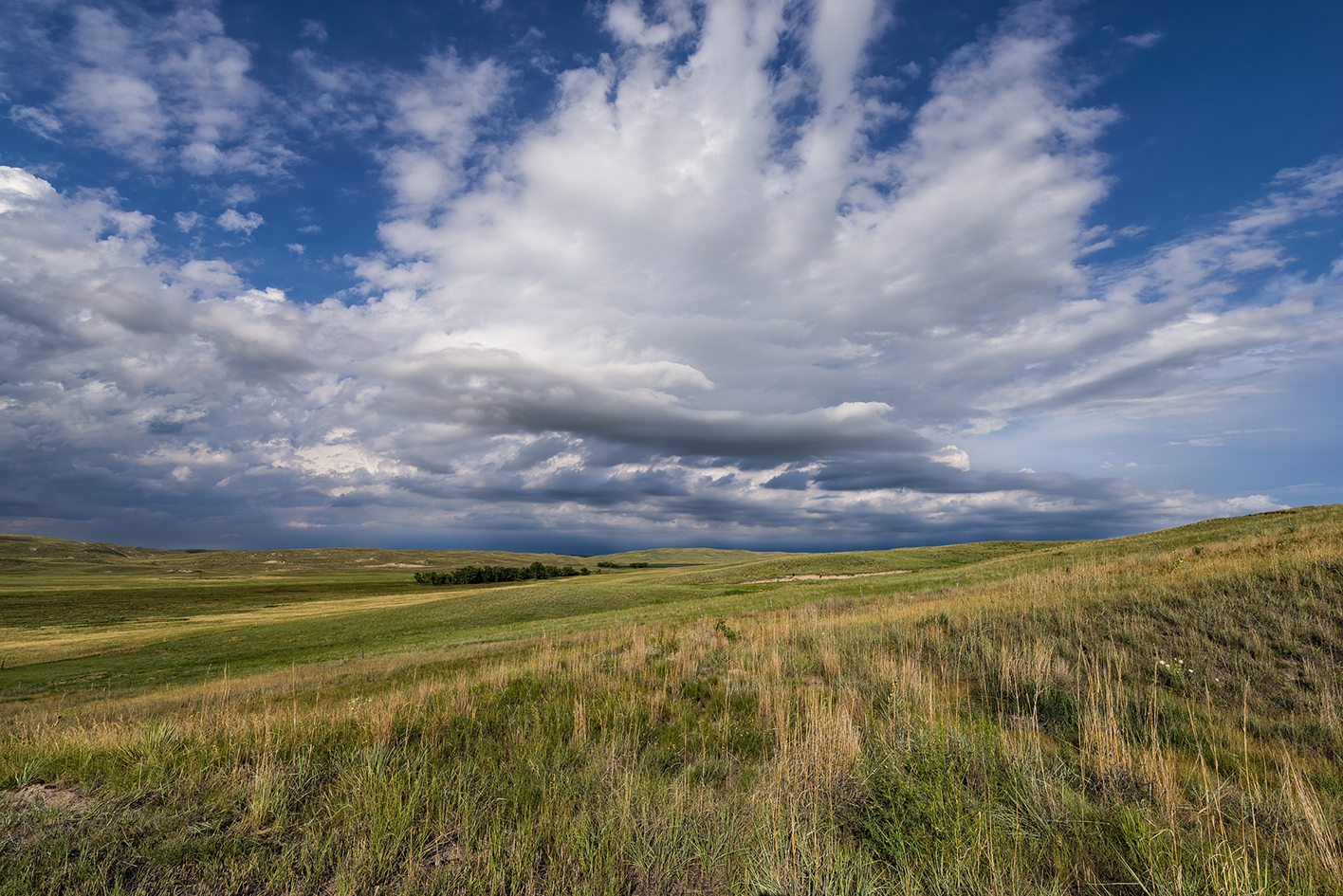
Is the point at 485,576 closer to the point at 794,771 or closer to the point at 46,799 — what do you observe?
the point at 46,799

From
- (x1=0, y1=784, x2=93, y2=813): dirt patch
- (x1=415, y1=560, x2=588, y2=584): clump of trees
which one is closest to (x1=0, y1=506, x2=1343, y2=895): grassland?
(x1=0, y1=784, x2=93, y2=813): dirt patch

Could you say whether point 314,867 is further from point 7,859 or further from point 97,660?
point 97,660

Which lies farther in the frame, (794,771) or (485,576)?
(485,576)

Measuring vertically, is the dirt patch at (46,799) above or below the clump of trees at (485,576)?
above

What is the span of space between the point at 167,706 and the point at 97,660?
1257 inches

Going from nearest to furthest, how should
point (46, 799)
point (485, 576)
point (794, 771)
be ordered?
point (46, 799) → point (794, 771) → point (485, 576)

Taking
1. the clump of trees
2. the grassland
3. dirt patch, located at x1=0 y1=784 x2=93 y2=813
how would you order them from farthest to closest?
the clump of trees
dirt patch, located at x1=0 y1=784 x2=93 y2=813
the grassland

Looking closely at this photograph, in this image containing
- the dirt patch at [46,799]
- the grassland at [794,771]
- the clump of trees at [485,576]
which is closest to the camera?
the grassland at [794,771]

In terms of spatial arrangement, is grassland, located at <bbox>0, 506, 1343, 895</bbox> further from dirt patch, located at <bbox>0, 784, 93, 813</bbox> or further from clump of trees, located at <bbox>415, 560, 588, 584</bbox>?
clump of trees, located at <bbox>415, 560, 588, 584</bbox>

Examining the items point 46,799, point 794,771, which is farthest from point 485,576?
point 794,771

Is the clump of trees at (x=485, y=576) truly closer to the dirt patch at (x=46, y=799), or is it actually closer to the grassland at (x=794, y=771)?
the grassland at (x=794, y=771)

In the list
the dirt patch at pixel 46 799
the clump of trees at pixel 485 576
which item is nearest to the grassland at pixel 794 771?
the dirt patch at pixel 46 799

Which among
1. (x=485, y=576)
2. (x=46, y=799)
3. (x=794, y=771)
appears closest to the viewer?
(x=46, y=799)

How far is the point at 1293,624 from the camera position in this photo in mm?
9109
